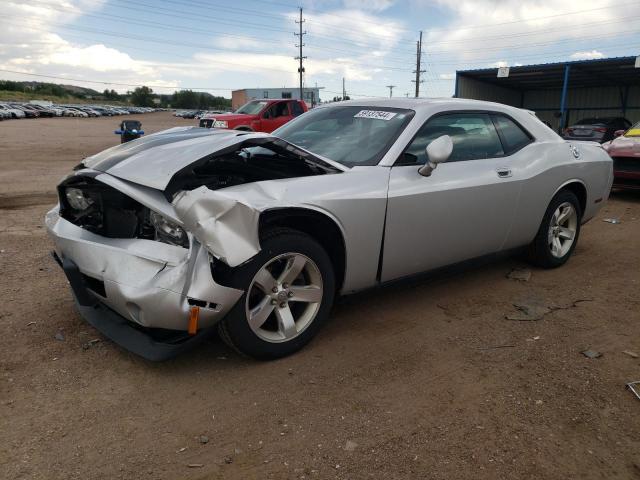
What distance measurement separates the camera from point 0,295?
3914 millimetres

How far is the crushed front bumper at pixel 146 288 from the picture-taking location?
2.50 meters

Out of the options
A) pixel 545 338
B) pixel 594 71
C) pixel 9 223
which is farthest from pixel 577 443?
pixel 594 71

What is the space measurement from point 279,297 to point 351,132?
147 cm

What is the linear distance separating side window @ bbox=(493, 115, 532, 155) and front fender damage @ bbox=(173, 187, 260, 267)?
105 inches

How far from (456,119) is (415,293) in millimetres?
1422

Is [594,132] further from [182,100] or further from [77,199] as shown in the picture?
[182,100]

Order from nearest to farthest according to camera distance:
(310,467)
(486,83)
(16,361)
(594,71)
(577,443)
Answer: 1. (310,467)
2. (577,443)
3. (16,361)
4. (594,71)
5. (486,83)

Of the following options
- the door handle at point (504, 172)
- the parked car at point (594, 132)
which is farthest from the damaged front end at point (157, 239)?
the parked car at point (594, 132)

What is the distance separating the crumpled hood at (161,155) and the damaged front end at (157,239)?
11 mm

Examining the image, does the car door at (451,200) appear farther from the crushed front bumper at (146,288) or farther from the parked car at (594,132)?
the parked car at (594,132)

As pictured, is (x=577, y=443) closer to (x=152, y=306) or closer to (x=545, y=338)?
(x=545, y=338)

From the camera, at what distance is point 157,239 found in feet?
9.12

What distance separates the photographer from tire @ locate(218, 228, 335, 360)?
272 centimetres

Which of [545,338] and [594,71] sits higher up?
[594,71]
